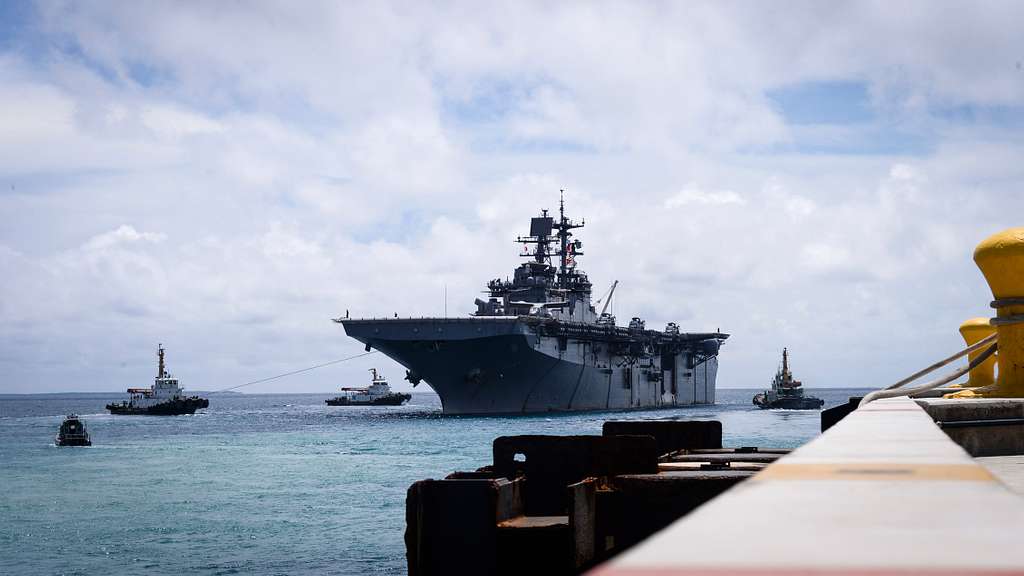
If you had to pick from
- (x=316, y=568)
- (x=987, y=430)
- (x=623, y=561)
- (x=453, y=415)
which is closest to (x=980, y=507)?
(x=623, y=561)

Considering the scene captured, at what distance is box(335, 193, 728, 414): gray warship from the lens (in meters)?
54.2

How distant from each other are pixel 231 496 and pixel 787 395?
63.3 meters

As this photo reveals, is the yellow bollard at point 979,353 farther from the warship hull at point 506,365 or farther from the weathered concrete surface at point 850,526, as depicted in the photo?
the warship hull at point 506,365

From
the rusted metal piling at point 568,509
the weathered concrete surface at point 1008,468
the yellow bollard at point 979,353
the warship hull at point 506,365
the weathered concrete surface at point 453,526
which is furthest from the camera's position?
the warship hull at point 506,365

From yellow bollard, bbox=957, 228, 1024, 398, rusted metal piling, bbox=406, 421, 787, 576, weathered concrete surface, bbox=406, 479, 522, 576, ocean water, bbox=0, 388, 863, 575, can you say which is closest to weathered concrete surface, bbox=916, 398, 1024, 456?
yellow bollard, bbox=957, 228, 1024, 398

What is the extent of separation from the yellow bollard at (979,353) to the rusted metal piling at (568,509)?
18.0ft

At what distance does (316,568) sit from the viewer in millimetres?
18359

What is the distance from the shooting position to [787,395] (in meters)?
85.0

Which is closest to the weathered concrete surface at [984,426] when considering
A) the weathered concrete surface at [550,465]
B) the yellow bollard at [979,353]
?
the weathered concrete surface at [550,465]

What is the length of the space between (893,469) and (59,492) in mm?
32358

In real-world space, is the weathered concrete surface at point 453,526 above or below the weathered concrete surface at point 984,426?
below

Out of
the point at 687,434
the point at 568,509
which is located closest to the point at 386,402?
the point at 687,434

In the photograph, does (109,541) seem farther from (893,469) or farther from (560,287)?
(560,287)

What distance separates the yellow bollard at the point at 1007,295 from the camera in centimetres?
878
